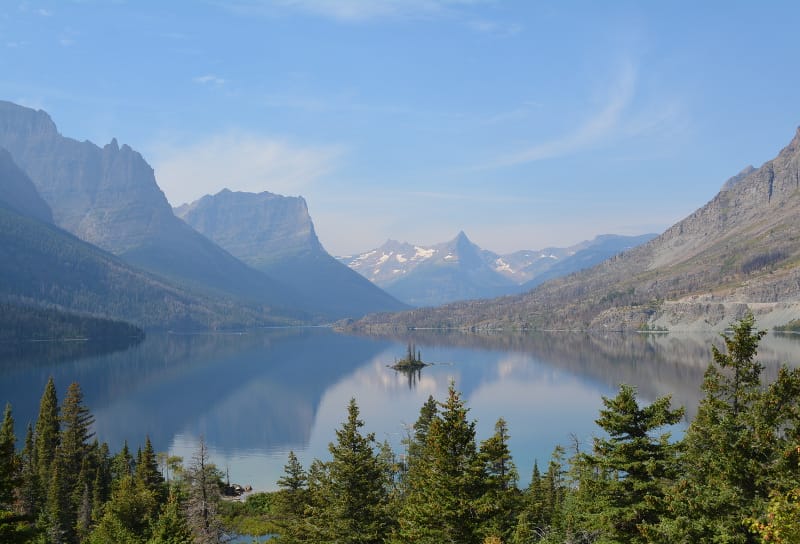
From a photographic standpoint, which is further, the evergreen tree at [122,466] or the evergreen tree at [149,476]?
the evergreen tree at [122,466]

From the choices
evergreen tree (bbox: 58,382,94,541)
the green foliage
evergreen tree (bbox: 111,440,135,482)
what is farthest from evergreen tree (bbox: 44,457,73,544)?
the green foliage

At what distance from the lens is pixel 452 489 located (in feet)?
99.9

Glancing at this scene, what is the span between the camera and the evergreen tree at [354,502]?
36594 mm

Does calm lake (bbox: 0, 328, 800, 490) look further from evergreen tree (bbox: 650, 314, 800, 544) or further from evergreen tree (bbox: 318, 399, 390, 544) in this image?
evergreen tree (bbox: 650, 314, 800, 544)

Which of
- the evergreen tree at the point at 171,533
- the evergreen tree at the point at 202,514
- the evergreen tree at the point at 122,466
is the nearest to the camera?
the evergreen tree at the point at 171,533

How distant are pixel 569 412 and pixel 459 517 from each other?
382 ft

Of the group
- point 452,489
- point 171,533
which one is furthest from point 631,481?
point 171,533

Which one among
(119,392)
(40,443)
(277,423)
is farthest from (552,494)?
(119,392)

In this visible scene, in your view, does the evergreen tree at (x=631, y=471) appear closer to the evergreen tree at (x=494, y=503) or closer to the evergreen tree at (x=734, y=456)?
the evergreen tree at (x=734, y=456)

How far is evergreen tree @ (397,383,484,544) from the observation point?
2997 centimetres

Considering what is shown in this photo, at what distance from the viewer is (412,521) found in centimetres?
3203

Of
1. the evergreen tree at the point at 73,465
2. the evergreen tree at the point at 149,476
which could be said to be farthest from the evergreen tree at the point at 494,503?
the evergreen tree at the point at 73,465

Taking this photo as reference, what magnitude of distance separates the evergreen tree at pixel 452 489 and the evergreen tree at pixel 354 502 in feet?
19.1

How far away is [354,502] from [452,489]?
8.90 m
